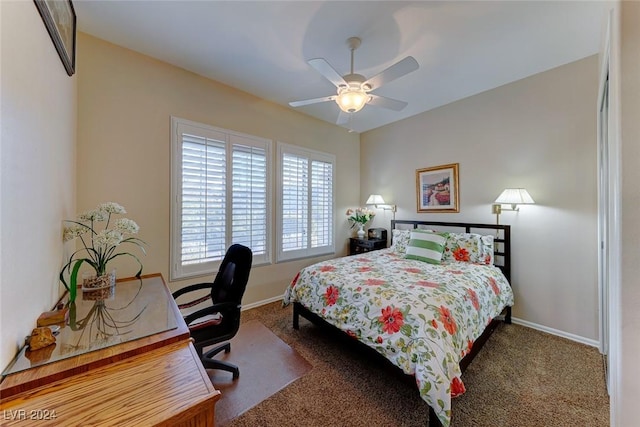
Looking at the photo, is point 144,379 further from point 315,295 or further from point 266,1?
point 266,1

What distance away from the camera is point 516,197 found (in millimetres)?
2734

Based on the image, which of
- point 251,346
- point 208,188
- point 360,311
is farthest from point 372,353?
point 208,188

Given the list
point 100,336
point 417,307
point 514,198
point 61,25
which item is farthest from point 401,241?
point 61,25

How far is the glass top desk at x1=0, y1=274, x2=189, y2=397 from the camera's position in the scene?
838 mm

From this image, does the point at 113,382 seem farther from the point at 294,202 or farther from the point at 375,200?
the point at 375,200

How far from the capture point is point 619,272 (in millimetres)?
1043

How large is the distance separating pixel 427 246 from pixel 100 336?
10.1 ft

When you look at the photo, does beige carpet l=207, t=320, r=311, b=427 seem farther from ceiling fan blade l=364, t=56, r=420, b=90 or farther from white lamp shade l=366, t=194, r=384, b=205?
white lamp shade l=366, t=194, r=384, b=205

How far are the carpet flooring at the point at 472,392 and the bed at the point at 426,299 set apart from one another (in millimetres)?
224

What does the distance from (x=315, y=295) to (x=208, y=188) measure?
70.3 inches

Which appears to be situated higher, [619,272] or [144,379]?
[619,272]

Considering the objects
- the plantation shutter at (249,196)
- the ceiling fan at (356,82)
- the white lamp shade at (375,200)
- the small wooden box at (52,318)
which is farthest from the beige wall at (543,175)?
the small wooden box at (52,318)

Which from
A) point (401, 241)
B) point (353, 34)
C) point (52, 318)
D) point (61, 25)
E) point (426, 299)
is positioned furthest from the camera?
point (401, 241)

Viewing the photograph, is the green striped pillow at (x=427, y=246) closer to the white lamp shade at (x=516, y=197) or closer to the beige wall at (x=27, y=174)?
the white lamp shade at (x=516, y=197)
